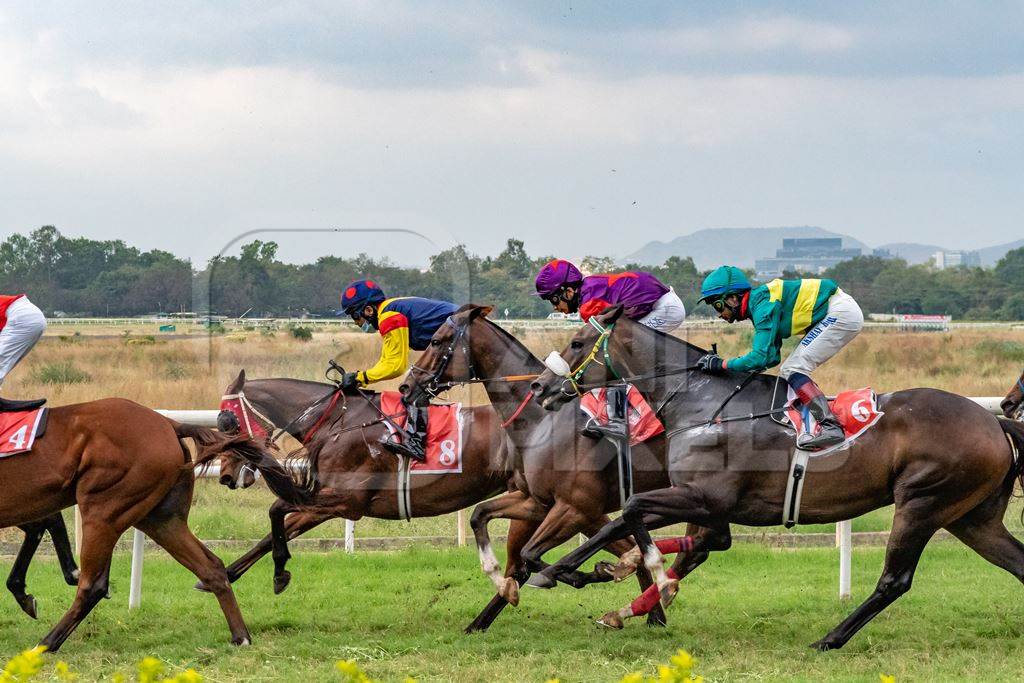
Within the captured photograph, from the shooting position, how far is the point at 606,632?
6301 millimetres

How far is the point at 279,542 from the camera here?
6707 mm

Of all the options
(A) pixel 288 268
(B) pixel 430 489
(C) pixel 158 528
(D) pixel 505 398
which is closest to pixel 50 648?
(C) pixel 158 528

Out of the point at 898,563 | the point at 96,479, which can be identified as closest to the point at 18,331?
the point at 96,479

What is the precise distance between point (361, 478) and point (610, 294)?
1.83 metres

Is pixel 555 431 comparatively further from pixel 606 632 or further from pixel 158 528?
pixel 158 528

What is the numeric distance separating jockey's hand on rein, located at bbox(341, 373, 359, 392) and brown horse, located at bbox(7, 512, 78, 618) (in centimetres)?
171

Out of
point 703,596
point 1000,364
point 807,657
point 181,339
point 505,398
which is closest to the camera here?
point 807,657

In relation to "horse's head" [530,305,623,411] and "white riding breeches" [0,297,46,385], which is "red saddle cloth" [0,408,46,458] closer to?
"white riding breeches" [0,297,46,385]

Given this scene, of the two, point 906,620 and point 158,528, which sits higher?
point 158,528

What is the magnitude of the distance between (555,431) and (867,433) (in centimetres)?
161

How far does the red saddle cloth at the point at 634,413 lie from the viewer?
6.28 meters

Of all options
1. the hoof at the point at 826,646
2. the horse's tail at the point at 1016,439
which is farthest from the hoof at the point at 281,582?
the horse's tail at the point at 1016,439

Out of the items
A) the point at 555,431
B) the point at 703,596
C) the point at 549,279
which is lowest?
the point at 703,596

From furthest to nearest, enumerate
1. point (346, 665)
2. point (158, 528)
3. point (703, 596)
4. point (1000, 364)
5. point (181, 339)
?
point (1000, 364), point (181, 339), point (703, 596), point (158, 528), point (346, 665)
